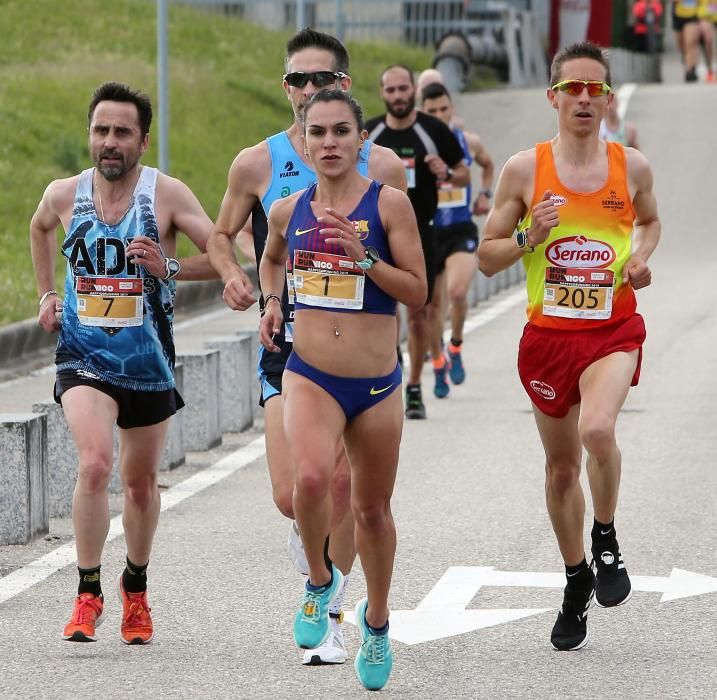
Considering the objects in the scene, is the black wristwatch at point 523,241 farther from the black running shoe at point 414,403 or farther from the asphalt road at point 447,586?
the black running shoe at point 414,403

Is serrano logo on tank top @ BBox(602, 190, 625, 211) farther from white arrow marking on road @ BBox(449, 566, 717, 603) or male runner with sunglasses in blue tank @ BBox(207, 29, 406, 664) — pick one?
white arrow marking on road @ BBox(449, 566, 717, 603)

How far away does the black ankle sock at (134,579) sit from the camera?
7.43 m

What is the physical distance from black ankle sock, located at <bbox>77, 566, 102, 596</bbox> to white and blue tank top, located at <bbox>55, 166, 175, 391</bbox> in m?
0.67

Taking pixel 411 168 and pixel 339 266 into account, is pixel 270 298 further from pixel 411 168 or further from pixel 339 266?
pixel 411 168

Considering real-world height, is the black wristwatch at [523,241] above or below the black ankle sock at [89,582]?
above

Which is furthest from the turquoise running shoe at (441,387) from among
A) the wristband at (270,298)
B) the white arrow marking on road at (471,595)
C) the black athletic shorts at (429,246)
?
the wristband at (270,298)

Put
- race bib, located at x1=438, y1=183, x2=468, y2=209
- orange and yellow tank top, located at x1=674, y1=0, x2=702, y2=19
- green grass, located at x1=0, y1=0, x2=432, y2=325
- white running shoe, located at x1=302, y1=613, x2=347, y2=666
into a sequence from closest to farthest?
white running shoe, located at x1=302, y1=613, x2=347, y2=666 < race bib, located at x1=438, y1=183, x2=468, y2=209 < green grass, located at x1=0, y1=0, x2=432, y2=325 < orange and yellow tank top, located at x1=674, y1=0, x2=702, y2=19

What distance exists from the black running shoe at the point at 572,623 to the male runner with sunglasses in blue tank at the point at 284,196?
764mm

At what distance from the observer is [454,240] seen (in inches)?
599

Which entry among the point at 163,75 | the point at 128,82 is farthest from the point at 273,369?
the point at 128,82

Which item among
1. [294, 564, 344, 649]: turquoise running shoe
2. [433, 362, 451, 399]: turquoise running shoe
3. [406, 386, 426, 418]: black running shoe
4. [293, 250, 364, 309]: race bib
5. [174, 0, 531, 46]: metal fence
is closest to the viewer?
[293, 250, 364, 309]: race bib

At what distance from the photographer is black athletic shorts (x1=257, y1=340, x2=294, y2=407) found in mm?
7488

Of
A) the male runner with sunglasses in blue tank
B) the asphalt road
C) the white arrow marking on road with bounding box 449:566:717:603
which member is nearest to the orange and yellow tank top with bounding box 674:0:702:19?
the asphalt road

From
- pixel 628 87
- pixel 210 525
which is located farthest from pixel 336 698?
pixel 628 87
